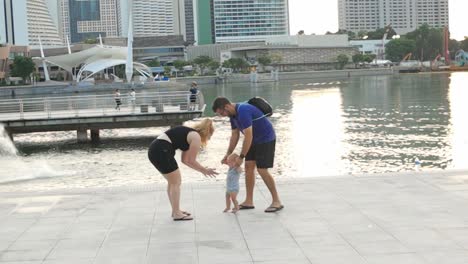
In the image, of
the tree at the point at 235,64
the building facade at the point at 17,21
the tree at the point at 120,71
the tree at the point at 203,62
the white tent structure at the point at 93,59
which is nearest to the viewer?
the white tent structure at the point at 93,59

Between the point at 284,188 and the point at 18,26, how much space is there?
642 feet

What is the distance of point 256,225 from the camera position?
8484 mm

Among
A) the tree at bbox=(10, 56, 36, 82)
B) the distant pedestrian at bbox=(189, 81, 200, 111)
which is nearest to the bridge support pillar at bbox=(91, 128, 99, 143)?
the distant pedestrian at bbox=(189, 81, 200, 111)

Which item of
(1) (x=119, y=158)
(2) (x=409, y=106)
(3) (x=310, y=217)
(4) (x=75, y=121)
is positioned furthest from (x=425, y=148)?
(2) (x=409, y=106)

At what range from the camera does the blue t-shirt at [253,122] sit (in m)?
8.75

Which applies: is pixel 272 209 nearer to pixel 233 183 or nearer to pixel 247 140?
pixel 233 183

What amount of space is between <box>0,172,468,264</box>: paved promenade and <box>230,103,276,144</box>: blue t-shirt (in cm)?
104

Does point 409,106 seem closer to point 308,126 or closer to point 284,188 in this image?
point 308,126

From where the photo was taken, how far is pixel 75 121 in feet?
103

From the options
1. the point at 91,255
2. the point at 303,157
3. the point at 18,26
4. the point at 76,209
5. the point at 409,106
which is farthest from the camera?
the point at 18,26

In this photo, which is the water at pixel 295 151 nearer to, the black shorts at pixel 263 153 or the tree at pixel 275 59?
the black shorts at pixel 263 153

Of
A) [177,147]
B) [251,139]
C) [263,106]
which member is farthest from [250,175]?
[177,147]

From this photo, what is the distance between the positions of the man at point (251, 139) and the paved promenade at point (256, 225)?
1.23ft

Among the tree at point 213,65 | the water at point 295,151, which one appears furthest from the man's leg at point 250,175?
the tree at point 213,65
